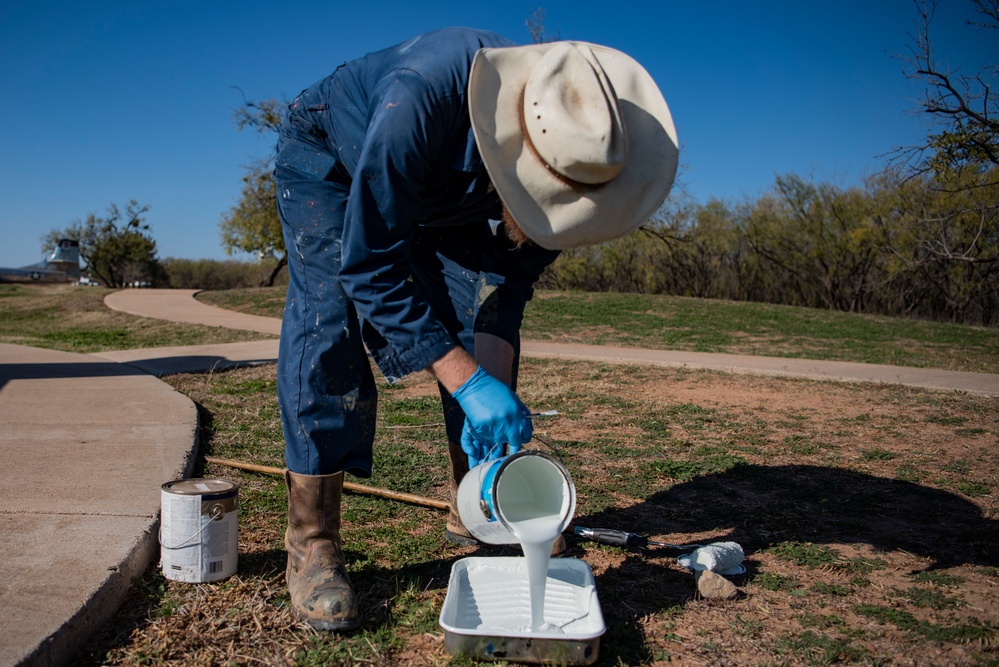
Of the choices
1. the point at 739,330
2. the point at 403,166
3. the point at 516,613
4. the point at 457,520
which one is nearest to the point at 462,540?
the point at 457,520

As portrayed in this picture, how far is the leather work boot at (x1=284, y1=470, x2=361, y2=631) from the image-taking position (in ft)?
7.52

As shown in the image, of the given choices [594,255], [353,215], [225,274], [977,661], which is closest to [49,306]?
[353,215]

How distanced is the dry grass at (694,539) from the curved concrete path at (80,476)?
0.14 metres

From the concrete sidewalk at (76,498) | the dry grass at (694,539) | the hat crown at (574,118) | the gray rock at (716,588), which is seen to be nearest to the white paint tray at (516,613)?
the dry grass at (694,539)

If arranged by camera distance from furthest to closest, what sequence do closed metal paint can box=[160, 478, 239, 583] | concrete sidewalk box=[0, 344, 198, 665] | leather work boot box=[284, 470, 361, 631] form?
closed metal paint can box=[160, 478, 239, 583]
leather work boot box=[284, 470, 361, 631]
concrete sidewalk box=[0, 344, 198, 665]

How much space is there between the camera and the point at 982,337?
14164 millimetres

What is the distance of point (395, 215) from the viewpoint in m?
2.21

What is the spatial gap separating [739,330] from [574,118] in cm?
1240

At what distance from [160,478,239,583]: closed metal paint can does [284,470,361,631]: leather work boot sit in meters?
0.20

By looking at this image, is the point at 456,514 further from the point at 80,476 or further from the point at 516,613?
the point at 80,476

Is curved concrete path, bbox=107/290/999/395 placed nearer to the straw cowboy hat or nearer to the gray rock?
the gray rock

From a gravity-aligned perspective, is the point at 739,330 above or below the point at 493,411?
below

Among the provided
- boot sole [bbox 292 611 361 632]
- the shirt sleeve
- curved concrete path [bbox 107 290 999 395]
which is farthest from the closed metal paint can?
curved concrete path [bbox 107 290 999 395]

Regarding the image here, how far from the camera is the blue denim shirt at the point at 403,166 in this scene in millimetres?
2146
